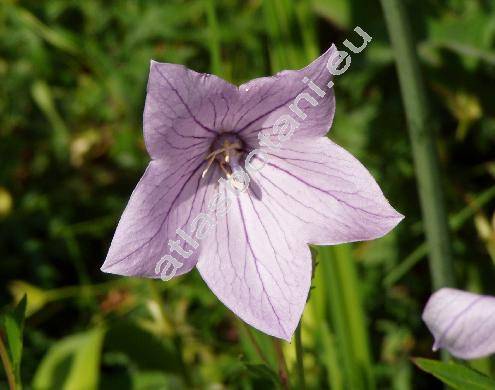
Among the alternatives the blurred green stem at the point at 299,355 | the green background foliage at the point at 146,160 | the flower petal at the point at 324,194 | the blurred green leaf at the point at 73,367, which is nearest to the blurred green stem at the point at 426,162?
the green background foliage at the point at 146,160

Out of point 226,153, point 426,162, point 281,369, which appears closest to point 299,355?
point 281,369

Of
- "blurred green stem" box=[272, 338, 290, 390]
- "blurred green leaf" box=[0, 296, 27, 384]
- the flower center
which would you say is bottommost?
"blurred green stem" box=[272, 338, 290, 390]

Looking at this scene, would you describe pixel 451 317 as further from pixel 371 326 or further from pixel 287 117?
pixel 371 326

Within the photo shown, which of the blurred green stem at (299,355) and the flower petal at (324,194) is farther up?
the flower petal at (324,194)

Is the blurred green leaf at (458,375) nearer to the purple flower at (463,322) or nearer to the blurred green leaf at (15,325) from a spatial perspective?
the purple flower at (463,322)

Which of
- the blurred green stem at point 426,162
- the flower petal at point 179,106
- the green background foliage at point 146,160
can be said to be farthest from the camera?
the green background foliage at point 146,160

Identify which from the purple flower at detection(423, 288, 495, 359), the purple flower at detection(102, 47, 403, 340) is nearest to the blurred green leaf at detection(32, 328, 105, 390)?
the purple flower at detection(102, 47, 403, 340)

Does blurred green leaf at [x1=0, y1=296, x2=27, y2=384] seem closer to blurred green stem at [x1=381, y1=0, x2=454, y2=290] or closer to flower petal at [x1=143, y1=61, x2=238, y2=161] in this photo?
→ flower petal at [x1=143, y1=61, x2=238, y2=161]
